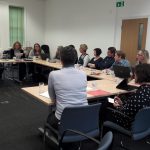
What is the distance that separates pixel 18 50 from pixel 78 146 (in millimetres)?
5140

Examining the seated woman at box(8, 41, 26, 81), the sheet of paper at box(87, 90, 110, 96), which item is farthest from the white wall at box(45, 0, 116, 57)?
the sheet of paper at box(87, 90, 110, 96)

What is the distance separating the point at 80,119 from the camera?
6.64 ft

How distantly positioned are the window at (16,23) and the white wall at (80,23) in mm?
1130

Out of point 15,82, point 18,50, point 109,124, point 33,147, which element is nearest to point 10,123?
point 33,147

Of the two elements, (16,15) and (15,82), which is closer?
(15,82)

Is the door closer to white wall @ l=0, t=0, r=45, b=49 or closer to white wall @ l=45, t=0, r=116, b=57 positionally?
white wall @ l=45, t=0, r=116, b=57

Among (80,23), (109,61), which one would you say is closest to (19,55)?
(80,23)

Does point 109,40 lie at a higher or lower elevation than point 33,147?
higher

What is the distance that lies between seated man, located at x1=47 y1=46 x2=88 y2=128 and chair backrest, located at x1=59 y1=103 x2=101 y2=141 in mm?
230

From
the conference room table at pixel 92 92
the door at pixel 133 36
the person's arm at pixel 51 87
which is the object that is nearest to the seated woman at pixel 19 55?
the door at pixel 133 36

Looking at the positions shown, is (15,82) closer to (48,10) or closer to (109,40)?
(109,40)

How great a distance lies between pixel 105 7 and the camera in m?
6.89

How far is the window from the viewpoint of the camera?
911 cm

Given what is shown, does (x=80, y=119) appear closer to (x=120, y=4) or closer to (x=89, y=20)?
(x=120, y=4)
